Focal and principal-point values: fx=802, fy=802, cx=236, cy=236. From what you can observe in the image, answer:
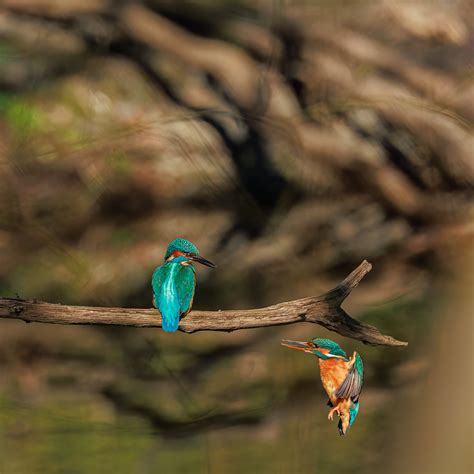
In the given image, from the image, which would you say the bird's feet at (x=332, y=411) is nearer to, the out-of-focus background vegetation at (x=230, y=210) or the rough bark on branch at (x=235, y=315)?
the out-of-focus background vegetation at (x=230, y=210)

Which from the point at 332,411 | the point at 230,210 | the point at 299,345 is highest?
the point at 230,210

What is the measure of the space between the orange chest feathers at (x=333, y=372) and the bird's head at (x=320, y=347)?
0.01 meters

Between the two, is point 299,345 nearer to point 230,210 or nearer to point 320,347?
point 320,347

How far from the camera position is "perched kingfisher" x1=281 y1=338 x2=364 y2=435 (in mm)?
1536

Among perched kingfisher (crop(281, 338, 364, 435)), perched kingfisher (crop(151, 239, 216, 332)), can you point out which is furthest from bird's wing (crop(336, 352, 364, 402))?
perched kingfisher (crop(151, 239, 216, 332))

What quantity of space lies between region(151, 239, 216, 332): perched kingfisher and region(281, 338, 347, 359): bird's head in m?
0.24

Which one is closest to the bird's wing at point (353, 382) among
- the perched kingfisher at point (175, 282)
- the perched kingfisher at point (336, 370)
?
the perched kingfisher at point (336, 370)

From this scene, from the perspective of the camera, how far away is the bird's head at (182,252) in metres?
1.42

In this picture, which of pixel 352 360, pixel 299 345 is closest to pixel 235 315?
pixel 299 345

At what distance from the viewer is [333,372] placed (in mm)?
1552

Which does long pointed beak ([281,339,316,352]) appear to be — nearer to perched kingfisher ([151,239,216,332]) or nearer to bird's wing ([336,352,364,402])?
bird's wing ([336,352,364,402])

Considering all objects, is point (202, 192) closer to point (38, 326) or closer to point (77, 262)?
point (77, 262)

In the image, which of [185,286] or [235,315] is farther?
[235,315]

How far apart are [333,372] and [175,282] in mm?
380
